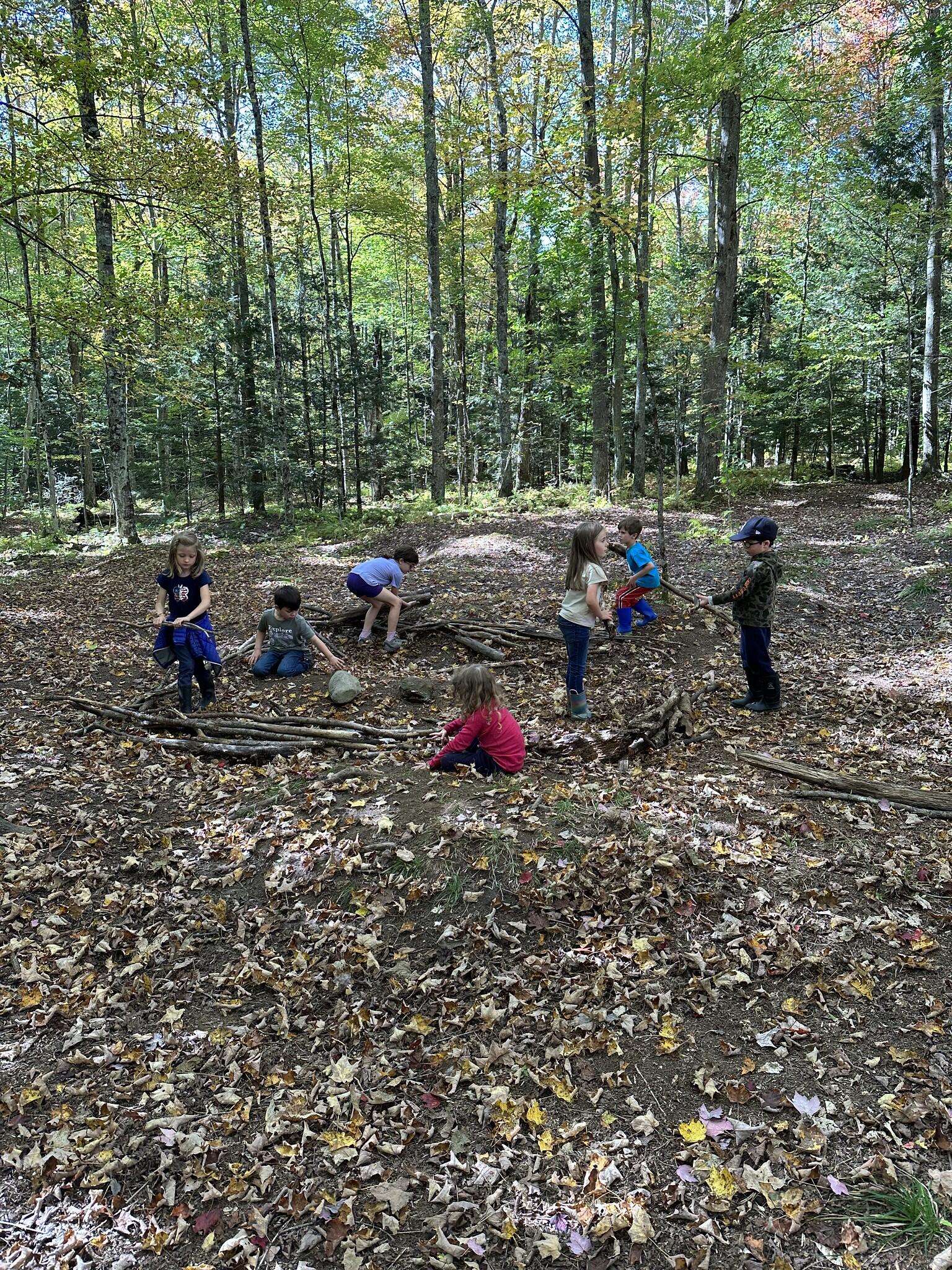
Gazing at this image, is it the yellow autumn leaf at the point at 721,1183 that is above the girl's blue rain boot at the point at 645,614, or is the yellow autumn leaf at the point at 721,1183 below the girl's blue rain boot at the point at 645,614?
below

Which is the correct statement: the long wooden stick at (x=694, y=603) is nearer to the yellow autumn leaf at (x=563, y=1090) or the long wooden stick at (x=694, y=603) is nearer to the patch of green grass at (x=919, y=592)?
the patch of green grass at (x=919, y=592)

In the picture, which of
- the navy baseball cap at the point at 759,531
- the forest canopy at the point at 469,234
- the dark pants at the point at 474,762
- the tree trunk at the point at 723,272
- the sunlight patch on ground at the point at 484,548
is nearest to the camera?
the dark pants at the point at 474,762

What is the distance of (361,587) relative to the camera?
29.0 feet

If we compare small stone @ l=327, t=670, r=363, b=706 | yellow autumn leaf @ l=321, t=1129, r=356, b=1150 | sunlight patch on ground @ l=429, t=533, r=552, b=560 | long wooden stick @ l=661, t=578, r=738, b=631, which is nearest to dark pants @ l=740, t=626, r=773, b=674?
long wooden stick @ l=661, t=578, r=738, b=631

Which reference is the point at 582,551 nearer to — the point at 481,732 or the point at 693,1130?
the point at 481,732

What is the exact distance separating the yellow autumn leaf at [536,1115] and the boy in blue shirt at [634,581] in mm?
6289

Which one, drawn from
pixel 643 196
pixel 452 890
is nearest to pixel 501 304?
pixel 643 196

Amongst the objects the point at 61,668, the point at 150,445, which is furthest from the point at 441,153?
the point at 61,668

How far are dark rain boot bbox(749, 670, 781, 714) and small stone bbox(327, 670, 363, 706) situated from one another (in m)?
4.22

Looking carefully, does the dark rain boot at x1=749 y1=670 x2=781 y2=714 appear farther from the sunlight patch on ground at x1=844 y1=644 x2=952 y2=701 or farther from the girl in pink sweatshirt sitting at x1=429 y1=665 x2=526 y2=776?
the girl in pink sweatshirt sitting at x1=429 y1=665 x2=526 y2=776

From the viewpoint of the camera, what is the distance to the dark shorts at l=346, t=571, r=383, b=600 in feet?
28.9

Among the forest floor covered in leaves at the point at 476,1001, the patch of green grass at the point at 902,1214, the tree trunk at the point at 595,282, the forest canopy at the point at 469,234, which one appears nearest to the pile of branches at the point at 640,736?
the forest floor covered in leaves at the point at 476,1001

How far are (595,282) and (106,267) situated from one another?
38.8 feet

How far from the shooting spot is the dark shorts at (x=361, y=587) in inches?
347
